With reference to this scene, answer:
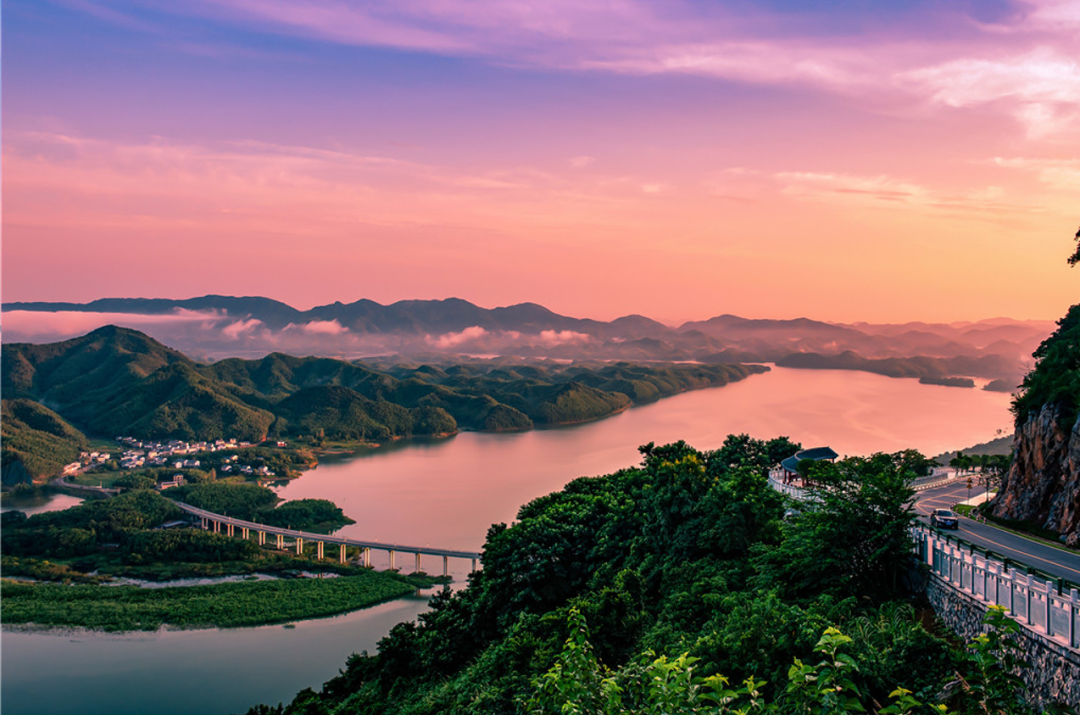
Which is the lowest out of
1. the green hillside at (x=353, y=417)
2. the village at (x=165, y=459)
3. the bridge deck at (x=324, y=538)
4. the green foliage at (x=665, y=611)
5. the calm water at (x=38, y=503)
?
the calm water at (x=38, y=503)

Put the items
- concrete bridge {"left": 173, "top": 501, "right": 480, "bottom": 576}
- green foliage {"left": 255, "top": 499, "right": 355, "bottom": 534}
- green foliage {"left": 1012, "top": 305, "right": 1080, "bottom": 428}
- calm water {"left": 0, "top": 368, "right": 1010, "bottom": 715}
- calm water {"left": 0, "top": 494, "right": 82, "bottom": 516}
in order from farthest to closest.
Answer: calm water {"left": 0, "top": 494, "right": 82, "bottom": 516} → green foliage {"left": 255, "top": 499, "right": 355, "bottom": 534} → concrete bridge {"left": 173, "top": 501, "right": 480, "bottom": 576} → calm water {"left": 0, "top": 368, "right": 1010, "bottom": 715} → green foliage {"left": 1012, "top": 305, "right": 1080, "bottom": 428}

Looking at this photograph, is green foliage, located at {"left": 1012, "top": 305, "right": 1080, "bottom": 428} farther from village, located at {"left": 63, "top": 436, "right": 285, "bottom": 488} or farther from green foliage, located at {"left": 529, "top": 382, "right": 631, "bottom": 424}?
green foliage, located at {"left": 529, "top": 382, "right": 631, "bottom": 424}

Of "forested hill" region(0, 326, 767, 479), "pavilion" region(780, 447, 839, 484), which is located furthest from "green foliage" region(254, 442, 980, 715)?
"forested hill" region(0, 326, 767, 479)

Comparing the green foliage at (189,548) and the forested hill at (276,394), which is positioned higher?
the forested hill at (276,394)

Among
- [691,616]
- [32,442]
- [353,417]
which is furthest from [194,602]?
[353,417]

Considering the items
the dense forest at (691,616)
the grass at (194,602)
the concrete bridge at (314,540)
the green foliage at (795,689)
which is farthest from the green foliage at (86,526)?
the green foliage at (795,689)

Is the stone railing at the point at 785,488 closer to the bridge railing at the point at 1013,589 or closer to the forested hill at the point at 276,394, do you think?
the bridge railing at the point at 1013,589
